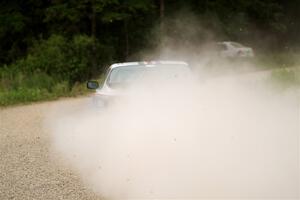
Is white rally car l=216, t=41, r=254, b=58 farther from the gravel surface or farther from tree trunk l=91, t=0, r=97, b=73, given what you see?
the gravel surface

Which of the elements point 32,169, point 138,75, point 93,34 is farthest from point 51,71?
point 32,169

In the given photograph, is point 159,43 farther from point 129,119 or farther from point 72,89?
point 129,119

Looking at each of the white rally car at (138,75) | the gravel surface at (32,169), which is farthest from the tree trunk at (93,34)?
the white rally car at (138,75)

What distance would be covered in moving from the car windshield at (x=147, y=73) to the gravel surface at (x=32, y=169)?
1.82m

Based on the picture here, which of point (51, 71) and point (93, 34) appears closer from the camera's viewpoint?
point (51, 71)

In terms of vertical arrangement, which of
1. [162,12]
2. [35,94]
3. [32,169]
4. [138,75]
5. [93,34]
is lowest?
[35,94]

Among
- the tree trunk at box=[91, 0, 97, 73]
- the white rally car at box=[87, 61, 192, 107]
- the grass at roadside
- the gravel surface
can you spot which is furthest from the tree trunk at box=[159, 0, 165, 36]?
the white rally car at box=[87, 61, 192, 107]

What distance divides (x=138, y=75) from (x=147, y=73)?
0.17 metres

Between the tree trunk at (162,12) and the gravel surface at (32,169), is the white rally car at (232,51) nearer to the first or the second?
the tree trunk at (162,12)

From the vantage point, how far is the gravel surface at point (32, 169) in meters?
6.35

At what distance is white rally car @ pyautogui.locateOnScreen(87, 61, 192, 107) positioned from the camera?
8672 mm

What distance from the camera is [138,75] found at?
8.99 m

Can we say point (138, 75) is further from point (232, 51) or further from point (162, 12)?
point (232, 51)

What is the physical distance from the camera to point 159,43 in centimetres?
3055
